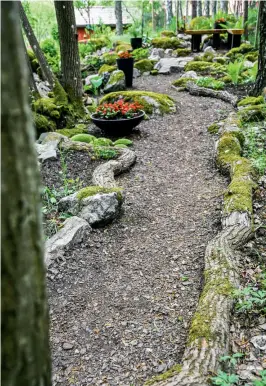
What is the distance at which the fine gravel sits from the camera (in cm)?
253

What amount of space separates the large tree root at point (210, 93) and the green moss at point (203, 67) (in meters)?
2.23

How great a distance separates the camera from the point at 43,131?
6918mm

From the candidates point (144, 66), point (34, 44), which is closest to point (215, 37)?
point (144, 66)

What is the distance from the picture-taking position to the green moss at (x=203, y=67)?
472 inches

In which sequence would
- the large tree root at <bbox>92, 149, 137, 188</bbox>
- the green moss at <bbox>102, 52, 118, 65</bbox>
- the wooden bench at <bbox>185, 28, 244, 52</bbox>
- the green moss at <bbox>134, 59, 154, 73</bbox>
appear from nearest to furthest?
the large tree root at <bbox>92, 149, 137, 188</bbox> < the green moss at <bbox>134, 59, 154, 73</bbox> < the green moss at <bbox>102, 52, 118, 65</bbox> < the wooden bench at <bbox>185, 28, 244, 52</bbox>

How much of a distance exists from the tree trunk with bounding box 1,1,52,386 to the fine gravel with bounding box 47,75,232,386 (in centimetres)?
151

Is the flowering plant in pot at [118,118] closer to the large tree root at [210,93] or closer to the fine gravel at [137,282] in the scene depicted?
the fine gravel at [137,282]

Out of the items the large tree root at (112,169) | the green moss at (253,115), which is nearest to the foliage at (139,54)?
the green moss at (253,115)

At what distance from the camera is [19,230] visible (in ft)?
3.27

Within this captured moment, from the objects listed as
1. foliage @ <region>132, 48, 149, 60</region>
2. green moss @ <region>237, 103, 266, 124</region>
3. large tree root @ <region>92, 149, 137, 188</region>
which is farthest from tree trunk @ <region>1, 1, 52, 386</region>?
foliage @ <region>132, 48, 149, 60</region>

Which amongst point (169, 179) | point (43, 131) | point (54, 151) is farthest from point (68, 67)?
point (169, 179)

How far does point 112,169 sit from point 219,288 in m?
2.75

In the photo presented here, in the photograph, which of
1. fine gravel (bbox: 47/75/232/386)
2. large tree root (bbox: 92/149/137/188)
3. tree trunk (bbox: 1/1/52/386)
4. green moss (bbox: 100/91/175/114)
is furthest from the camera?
green moss (bbox: 100/91/175/114)

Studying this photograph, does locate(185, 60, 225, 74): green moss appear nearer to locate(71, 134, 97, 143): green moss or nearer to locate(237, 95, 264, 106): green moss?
locate(237, 95, 264, 106): green moss
